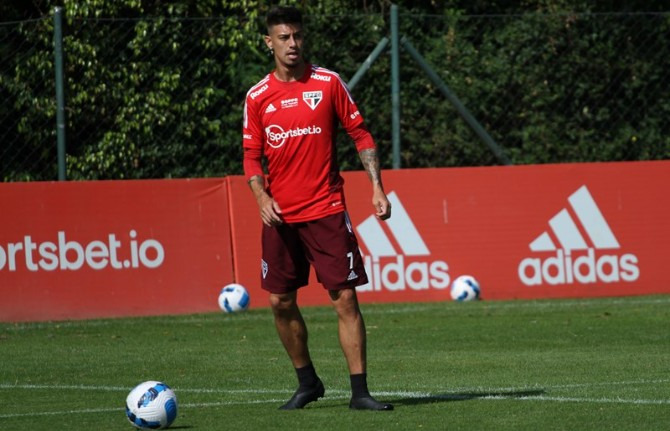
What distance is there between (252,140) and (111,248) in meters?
7.39

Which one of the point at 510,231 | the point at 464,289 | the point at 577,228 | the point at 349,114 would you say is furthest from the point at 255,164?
the point at 577,228

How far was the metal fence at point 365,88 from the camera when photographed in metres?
16.3

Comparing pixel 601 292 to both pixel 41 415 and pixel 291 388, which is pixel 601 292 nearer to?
pixel 291 388

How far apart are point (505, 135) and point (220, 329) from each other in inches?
229

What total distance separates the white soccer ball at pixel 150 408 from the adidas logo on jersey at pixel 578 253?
9694mm

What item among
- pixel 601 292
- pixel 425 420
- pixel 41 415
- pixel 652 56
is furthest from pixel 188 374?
pixel 652 56

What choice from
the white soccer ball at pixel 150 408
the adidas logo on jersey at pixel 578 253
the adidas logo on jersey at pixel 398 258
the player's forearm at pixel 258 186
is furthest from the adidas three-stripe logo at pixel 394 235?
the white soccer ball at pixel 150 408

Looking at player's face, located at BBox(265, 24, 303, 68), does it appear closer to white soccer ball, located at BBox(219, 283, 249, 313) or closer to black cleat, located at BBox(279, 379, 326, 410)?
black cleat, located at BBox(279, 379, 326, 410)

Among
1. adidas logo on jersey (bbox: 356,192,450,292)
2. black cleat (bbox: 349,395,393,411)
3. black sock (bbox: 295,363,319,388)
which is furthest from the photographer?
adidas logo on jersey (bbox: 356,192,450,292)

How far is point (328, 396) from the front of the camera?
883 cm

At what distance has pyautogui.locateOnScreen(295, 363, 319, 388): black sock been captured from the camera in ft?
27.3

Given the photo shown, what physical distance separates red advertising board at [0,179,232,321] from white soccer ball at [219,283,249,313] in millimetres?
412

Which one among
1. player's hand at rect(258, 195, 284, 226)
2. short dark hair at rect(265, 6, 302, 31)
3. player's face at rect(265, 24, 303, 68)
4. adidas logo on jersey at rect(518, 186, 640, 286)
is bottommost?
adidas logo on jersey at rect(518, 186, 640, 286)

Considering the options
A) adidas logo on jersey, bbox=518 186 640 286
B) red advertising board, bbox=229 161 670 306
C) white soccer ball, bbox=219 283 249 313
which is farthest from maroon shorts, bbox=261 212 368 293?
adidas logo on jersey, bbox=518 186 640 286
